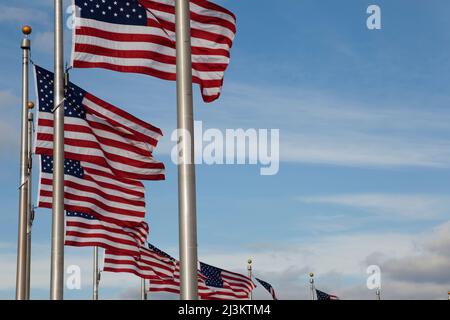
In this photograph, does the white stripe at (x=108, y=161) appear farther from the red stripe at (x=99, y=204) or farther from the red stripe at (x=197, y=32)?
the red stripe at (x=197, y=32)

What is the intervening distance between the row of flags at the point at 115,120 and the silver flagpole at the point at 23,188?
3199 millimetres

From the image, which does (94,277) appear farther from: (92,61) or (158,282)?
(92,61)

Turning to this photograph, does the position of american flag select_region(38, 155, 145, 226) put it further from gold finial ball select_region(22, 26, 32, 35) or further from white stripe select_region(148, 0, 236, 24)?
white stripe select_region(148, 0, 236, 24)

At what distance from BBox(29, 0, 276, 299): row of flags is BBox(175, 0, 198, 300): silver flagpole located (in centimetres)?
292

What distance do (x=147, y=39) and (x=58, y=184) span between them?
4277 mm

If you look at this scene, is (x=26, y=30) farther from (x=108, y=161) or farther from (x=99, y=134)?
(x=108, y=161)

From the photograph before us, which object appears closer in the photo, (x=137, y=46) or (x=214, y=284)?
(x=137, y=46)

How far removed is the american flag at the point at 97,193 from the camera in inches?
984

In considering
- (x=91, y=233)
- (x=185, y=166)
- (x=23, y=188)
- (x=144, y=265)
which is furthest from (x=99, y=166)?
(x=144, y=265)

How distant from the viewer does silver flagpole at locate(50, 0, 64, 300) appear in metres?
19.7

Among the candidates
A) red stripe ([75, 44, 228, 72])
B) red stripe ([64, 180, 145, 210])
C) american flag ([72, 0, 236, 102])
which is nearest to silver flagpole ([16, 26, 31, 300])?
red stripe ([64, 180, 145, 210])

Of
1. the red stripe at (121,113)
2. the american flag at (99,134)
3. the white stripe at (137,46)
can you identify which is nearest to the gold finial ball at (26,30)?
the american flag at (99,134)

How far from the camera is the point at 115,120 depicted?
2406cm
